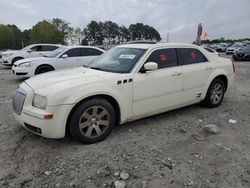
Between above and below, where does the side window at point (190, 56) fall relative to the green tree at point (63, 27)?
below

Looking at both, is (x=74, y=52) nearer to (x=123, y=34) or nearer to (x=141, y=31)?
(x=141, y=31)

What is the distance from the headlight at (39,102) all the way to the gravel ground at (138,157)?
0.67 meters

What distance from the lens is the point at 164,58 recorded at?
448 cm

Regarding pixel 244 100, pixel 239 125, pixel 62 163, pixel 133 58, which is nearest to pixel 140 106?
pixel 133 58

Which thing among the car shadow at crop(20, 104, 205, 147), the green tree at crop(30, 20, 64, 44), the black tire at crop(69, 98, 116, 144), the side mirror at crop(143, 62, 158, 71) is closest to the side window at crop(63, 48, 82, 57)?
the car shadow at crop(20, 104, 205, 147)

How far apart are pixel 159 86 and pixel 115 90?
0.94 meters

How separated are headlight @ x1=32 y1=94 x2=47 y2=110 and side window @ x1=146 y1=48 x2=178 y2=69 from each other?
1940 millimetres

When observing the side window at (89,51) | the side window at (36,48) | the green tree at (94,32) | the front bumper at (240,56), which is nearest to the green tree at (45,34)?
the green tree at (94,32)

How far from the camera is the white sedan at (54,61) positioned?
886 centimetres

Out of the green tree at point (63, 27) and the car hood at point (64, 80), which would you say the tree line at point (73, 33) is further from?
the car hood at point (64, 80)

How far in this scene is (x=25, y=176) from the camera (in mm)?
2879

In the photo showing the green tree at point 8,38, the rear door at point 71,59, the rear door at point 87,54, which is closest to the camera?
the rear door at point 71,59

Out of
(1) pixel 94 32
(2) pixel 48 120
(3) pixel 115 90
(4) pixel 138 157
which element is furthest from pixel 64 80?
(1) pixel 94 32

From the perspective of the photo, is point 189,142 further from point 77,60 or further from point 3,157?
point 77,60
